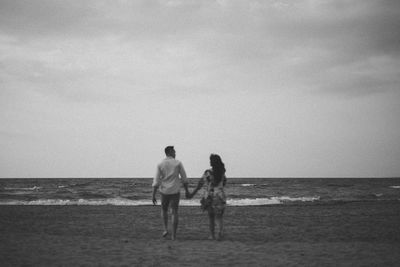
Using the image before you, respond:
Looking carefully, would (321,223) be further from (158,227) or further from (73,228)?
(73,228)

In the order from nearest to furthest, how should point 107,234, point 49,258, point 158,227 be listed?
point 49,258
point 107,234
point 158,227

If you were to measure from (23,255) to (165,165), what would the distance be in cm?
328

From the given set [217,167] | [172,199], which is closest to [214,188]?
[217,167]

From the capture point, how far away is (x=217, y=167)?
26.1 ft

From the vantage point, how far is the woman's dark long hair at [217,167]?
312 inches

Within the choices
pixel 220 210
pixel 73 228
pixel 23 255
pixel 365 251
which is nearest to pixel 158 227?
pixel 73 228

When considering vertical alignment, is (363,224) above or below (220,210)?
below

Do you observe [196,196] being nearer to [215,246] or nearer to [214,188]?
[214,188]

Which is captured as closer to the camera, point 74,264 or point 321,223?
point 74,264

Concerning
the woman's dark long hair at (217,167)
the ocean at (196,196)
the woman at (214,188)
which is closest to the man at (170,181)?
the woman at (214,188)

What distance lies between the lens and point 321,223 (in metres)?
11.8

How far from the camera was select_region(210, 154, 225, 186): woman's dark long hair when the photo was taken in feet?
26.0

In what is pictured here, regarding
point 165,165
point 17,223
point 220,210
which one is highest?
point 165,165

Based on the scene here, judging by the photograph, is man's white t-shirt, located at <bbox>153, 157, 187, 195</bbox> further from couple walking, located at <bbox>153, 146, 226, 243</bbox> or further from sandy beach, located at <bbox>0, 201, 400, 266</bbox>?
sandy beach, located at <bbox>0, 201, 400, 266</bbox>
